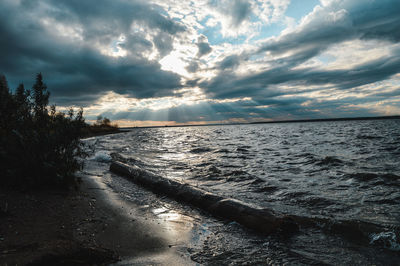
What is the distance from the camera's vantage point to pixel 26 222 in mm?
3420

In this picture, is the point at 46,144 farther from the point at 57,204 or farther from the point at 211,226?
the point at 211,226

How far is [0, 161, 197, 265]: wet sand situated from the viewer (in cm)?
268

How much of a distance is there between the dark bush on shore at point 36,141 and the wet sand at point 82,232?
0.56 metres

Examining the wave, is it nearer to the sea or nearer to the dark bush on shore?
the sea

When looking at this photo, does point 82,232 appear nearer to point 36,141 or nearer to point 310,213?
point 36,141

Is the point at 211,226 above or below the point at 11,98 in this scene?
below

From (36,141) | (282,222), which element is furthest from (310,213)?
(36,141)

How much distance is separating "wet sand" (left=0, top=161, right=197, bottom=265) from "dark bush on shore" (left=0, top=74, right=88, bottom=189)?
564mm

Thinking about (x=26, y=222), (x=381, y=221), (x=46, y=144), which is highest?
(x=46, y=144)

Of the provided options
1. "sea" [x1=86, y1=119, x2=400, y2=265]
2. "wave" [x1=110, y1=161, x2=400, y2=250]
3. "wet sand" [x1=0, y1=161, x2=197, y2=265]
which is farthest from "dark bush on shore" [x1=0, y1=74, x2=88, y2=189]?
"wave" [x1=110, y1=161, x2=400, y2=250]

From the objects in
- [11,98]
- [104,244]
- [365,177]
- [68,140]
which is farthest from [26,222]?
[365,177]

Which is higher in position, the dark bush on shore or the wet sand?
the dark bush on shore

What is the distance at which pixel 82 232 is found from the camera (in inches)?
138

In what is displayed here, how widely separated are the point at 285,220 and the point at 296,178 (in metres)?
4.91
